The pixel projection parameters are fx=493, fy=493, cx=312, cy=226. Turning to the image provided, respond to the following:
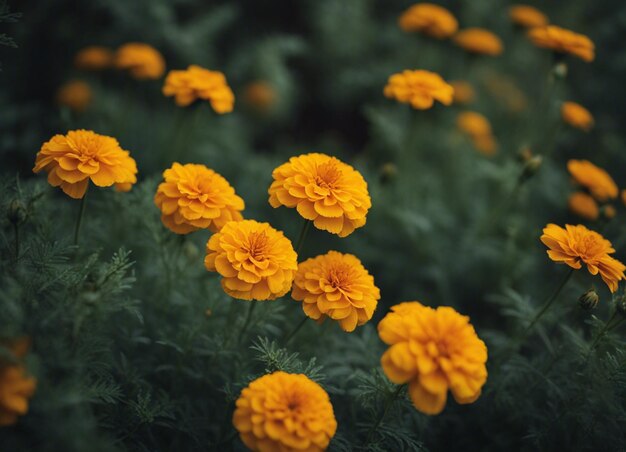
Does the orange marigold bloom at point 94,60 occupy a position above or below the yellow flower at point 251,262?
below

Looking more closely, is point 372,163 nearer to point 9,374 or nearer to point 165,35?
point 165,35

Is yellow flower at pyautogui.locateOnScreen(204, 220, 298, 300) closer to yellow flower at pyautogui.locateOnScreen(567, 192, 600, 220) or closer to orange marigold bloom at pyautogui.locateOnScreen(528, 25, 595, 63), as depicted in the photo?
yellow flower at pyautogui.locateOnScreen(567, 192, 600, 220)

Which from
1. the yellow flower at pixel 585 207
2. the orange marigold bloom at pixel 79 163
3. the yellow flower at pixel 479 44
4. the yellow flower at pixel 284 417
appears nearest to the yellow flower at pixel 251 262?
the yellow flower at pixel 284 417

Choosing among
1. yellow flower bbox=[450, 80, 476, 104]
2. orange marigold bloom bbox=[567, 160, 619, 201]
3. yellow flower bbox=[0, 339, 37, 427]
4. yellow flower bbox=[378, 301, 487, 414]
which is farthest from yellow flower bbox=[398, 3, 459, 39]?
yellow flower bbox=[0, 339, 37, 427]

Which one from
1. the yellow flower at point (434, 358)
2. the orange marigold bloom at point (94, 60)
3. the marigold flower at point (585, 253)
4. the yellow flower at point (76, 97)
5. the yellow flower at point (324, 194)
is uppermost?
the marigold flower at point (585, 253)

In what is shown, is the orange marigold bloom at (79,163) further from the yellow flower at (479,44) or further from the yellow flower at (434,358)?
the yellow flower at (479,44)

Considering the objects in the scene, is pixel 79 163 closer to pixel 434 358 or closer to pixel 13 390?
pixel 13 390

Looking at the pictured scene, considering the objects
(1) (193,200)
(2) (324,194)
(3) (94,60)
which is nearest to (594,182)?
(2) (324,194)
